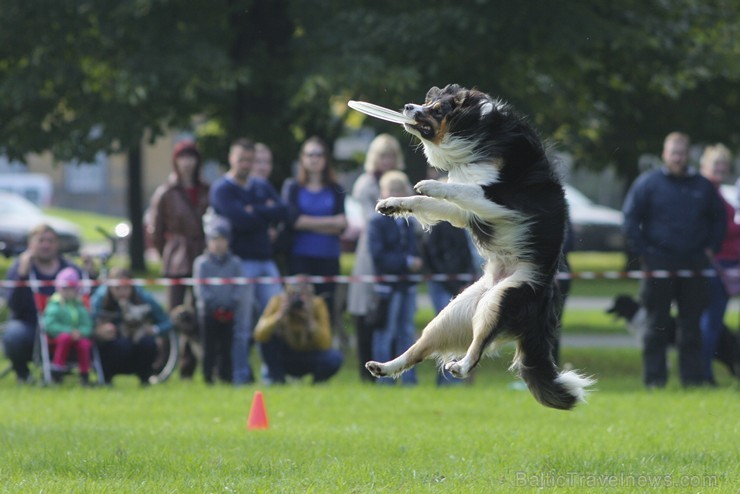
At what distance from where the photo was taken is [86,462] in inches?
263

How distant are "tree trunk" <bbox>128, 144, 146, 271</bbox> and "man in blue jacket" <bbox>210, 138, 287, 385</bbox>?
15.3 meters

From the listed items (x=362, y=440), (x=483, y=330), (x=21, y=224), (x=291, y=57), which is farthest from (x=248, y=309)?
(x=21, y=224)

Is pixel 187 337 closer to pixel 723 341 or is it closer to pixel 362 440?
pixel 362 440

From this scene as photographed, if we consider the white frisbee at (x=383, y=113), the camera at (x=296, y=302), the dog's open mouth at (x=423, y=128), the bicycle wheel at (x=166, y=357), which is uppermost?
Result: the white frisbee at (x=383, y=113)

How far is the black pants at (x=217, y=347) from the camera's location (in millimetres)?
11453

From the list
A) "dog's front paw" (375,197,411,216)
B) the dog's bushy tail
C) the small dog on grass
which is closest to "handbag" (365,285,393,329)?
the small dog on grass

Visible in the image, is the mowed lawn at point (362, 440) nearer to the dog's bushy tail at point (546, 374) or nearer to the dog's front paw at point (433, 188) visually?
the dog's bushy tail at point (546, 374)

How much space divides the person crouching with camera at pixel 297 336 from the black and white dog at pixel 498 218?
4621mm

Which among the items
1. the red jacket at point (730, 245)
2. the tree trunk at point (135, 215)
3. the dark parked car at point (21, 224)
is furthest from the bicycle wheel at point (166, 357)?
the dark parked car at point (21, 224)

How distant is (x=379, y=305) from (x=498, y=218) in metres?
5.28

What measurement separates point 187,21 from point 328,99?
7.24ft

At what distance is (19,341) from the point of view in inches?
446

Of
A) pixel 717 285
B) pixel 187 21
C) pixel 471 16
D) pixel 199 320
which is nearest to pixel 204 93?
pixel 187 21

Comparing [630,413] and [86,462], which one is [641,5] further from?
[86,462]
